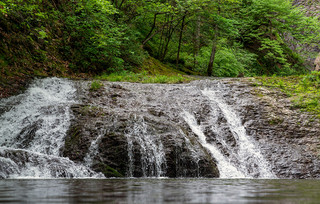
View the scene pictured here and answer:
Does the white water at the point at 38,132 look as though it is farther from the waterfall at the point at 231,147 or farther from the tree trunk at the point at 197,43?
the tree trunk at the point at 197,43

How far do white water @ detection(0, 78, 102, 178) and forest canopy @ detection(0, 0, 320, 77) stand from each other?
5.78 ft

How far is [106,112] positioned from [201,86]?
17.6 feet

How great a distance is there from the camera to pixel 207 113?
33.4ft

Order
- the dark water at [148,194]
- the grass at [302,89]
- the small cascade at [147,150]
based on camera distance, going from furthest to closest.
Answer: the grass at [302,89] → the small cascade at [147,150] → the dark water at [148,194]

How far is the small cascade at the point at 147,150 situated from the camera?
6887 millimetres

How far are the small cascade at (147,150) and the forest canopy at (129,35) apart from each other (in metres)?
4.13

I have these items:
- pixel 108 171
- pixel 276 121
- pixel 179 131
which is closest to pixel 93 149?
pixel 108 171

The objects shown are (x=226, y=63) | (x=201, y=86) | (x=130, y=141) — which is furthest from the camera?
(x=226, y=63)

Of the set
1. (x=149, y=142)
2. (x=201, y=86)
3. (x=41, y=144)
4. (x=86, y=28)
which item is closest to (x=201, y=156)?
(x=149, y=142)

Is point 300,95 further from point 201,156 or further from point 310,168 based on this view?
point 201,156

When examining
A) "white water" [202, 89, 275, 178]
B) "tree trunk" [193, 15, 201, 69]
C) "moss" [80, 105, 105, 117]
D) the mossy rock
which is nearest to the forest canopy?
"tree trunk" [193, 15, 201, 69]

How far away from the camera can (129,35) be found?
1766 cm

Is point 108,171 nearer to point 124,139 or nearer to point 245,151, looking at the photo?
point 124,139

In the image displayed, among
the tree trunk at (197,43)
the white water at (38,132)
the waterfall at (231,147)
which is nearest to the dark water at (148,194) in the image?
the white water at (38,132)
